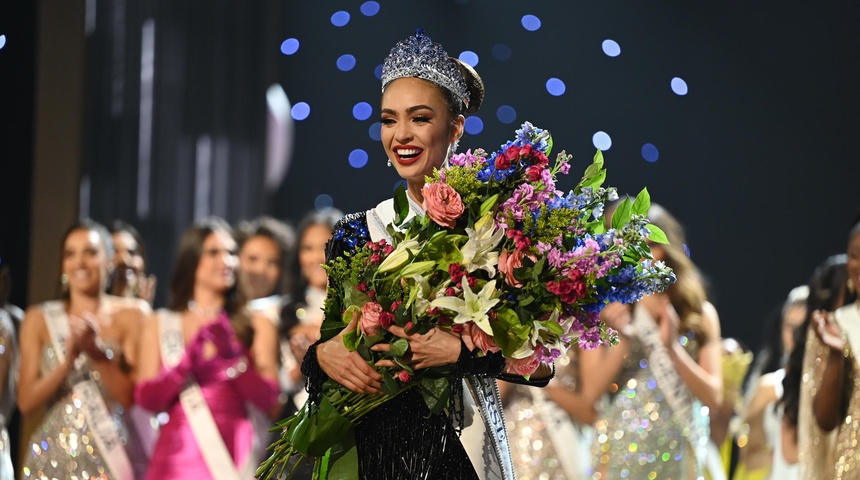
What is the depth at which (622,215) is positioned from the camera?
2.07 meters

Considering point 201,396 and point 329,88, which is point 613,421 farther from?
point 329,88

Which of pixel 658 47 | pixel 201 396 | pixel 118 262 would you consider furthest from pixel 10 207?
pixel 658 47

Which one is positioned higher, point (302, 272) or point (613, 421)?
point (302, 272)

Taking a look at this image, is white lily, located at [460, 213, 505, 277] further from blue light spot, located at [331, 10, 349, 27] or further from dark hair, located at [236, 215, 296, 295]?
blue light spot, located at [331, 10, 349, 27]

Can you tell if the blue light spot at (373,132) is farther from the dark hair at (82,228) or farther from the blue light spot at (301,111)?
the dark hair at (82,228)

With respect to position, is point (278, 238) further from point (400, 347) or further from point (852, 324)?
point (400, 347)

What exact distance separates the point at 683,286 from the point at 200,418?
2.05m

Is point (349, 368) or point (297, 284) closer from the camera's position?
point (349, 368)

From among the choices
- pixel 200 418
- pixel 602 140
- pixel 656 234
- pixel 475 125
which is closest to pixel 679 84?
pixel 602 140

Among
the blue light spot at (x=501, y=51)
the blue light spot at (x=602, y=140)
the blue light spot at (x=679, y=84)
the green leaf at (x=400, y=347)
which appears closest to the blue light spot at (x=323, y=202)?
the blue light spot at (x=501, y=51)

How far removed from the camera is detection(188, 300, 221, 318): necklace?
5.22 meters

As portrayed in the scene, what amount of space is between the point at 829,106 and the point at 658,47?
971mm

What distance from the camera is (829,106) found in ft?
21.5

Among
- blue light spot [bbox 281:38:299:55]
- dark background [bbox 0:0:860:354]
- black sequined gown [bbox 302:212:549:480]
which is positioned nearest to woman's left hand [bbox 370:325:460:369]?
black sequined gown [bbox 302:212:549:480]
